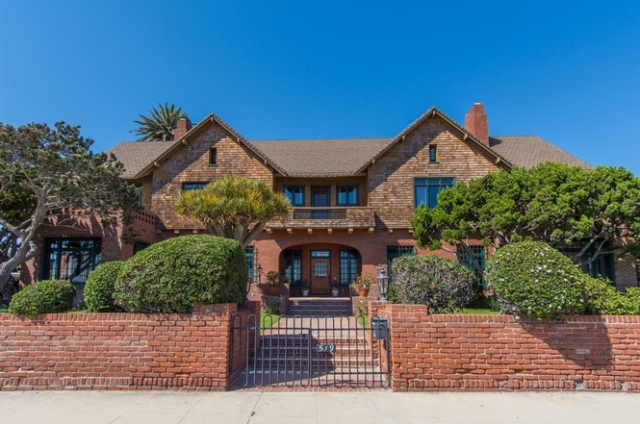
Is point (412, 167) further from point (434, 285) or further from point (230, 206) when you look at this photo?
point (434, 285)

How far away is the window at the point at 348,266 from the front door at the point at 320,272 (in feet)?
2.32

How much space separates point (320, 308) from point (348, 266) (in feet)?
15.4

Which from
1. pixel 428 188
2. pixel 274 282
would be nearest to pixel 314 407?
pixel 274 282

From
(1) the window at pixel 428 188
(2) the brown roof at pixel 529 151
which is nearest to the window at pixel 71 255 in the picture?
(1) the window at pixel 428 188

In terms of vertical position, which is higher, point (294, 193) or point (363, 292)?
point (294, 193)

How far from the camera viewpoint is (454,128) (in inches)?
814

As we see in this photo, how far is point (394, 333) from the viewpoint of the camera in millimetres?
7098

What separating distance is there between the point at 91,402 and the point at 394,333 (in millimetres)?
5145

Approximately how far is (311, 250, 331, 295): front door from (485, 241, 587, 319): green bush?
1454 cm

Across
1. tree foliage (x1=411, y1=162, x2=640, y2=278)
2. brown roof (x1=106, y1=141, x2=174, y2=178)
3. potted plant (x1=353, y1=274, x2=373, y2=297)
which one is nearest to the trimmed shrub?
tree foliage (x1=411, y1=162, x2=640, y2=278)

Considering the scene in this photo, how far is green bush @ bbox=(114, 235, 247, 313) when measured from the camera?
23.5 ft

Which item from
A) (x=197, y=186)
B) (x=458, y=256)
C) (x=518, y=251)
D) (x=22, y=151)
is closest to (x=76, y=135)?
(x=22, y=151)

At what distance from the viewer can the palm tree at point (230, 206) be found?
1109 cm

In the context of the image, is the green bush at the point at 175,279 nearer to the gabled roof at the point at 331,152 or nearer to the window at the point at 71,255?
the window at the point at 71,255
